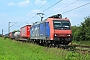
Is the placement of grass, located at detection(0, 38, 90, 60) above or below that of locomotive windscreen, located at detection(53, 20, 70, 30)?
below

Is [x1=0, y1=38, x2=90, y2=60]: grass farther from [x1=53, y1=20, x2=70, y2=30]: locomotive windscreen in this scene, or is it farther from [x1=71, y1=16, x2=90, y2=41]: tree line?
[x1=71, y1=16, x2=90, y2=41]: tree line

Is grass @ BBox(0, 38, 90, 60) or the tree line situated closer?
grass @ BBox(0, 38, 90, 60)

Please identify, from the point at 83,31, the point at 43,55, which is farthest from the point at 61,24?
the point at 83,31

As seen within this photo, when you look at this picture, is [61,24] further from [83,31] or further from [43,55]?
[83,31]

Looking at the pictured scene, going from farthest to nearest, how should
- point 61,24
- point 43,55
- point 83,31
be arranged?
point 83,31
point 61,24
point 43,55

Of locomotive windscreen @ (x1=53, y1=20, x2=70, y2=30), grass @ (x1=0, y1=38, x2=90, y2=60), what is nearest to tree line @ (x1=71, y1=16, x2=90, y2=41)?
locomotive windscreen @ (x1=53, y1=20, x2=70, y2=30)

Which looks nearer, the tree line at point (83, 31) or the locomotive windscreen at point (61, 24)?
the locomotive windscreen at point (61, 24)

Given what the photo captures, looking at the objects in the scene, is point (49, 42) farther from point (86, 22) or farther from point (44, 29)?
point (86, 22)

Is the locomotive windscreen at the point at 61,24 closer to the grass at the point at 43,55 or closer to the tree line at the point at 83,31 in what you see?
the grass at the point at 43,55

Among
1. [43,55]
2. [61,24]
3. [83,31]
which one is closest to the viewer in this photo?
[43,55]

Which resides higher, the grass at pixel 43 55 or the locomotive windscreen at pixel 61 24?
the locomotive windscreen at pixel 61 24

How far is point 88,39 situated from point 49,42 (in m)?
24.5

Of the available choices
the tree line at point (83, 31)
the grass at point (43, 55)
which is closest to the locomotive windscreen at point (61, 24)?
the grass at point (43, 55)

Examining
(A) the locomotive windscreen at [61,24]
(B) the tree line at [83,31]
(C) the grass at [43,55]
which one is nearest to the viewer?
(C) the grass at [43,55]
